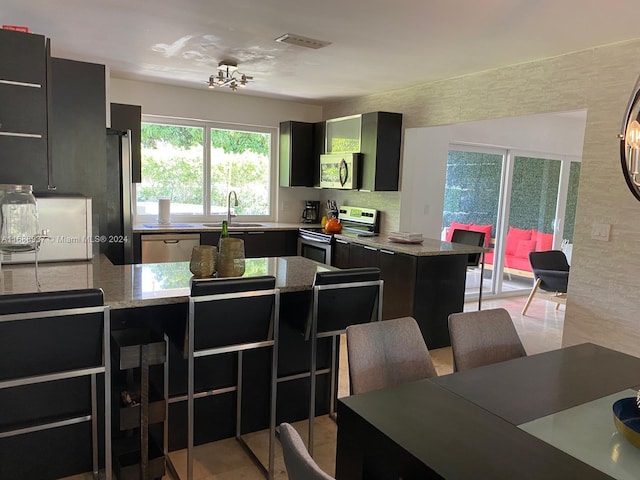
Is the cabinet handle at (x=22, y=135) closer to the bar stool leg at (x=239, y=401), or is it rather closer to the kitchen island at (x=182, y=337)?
the kitchen island at (x=182, y=337)

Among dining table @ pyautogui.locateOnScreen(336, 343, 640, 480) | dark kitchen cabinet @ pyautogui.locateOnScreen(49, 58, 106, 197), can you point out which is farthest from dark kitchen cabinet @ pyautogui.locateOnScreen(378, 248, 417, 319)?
dark kitchen cabinet @ pyautogui.locateOnScreen(49, 58, 106, 197)

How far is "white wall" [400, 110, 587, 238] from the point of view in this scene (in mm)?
5168

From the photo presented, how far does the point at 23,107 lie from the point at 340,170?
3.41m

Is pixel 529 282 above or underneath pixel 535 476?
underneath

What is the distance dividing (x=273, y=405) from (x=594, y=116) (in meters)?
2.90

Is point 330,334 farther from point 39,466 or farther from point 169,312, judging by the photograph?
point 39,466

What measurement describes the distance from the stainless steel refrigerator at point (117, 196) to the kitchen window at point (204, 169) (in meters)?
1.84

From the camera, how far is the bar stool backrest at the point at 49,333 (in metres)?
1.72

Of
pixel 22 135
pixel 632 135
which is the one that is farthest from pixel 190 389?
pixel 632 135

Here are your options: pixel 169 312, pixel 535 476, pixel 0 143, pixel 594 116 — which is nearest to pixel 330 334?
pixel 169 312

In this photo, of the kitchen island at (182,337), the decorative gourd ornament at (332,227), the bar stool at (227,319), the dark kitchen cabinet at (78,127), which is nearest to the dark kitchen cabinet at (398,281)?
the decorative gourd ornament at (332,227)

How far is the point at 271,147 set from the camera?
620 cm

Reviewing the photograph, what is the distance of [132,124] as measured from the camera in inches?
187

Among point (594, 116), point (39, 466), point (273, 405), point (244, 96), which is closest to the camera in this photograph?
point (39, 466)
